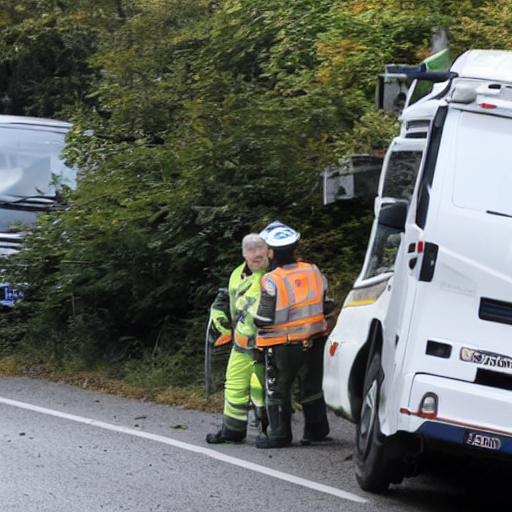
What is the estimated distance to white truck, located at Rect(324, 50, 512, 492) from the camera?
6.47m

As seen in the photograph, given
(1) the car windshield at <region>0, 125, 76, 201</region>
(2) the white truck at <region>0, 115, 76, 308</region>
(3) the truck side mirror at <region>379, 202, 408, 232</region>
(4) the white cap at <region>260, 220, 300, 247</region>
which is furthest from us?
(1) the car windshield at <region>0, 125, 76, 201</region>

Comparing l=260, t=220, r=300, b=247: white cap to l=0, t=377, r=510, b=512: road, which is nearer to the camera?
l=0, t=377, r=510, b=512: road

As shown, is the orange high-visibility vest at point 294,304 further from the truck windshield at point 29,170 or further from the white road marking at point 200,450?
the truck windshield at point 29,170

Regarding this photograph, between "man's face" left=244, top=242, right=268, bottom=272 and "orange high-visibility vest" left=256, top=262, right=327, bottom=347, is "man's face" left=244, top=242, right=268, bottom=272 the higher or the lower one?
the higher one

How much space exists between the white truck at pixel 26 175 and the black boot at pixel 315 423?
5.44 metres

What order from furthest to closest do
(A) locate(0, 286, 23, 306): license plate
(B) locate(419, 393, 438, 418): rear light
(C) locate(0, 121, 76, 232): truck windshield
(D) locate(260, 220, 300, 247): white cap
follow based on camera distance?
(C) locate(0, 121, 76, 232): truck windshield
(A) locate(0, 286, 23, 306): license plate
(D) locate(260, 220, 300, 247): white cap
(B) locate(419, 393, 438, 418): rear light

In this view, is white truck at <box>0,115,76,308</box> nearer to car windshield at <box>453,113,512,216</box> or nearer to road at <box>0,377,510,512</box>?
road at <box>0,377,510,512</box>

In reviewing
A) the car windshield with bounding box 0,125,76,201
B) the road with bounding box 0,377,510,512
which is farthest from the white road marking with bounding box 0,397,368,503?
the car windshield with bounding box 0,125,76,201

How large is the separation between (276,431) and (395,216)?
9.11 feet

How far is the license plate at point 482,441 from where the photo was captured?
6453 mm

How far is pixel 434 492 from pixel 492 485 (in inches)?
26.0

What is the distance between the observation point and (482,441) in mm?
6477

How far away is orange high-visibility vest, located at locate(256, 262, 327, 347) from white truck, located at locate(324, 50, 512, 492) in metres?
2.09

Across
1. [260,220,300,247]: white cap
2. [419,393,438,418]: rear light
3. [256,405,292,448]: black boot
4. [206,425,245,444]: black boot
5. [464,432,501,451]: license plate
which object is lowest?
[206,425,245,444]: black boot
